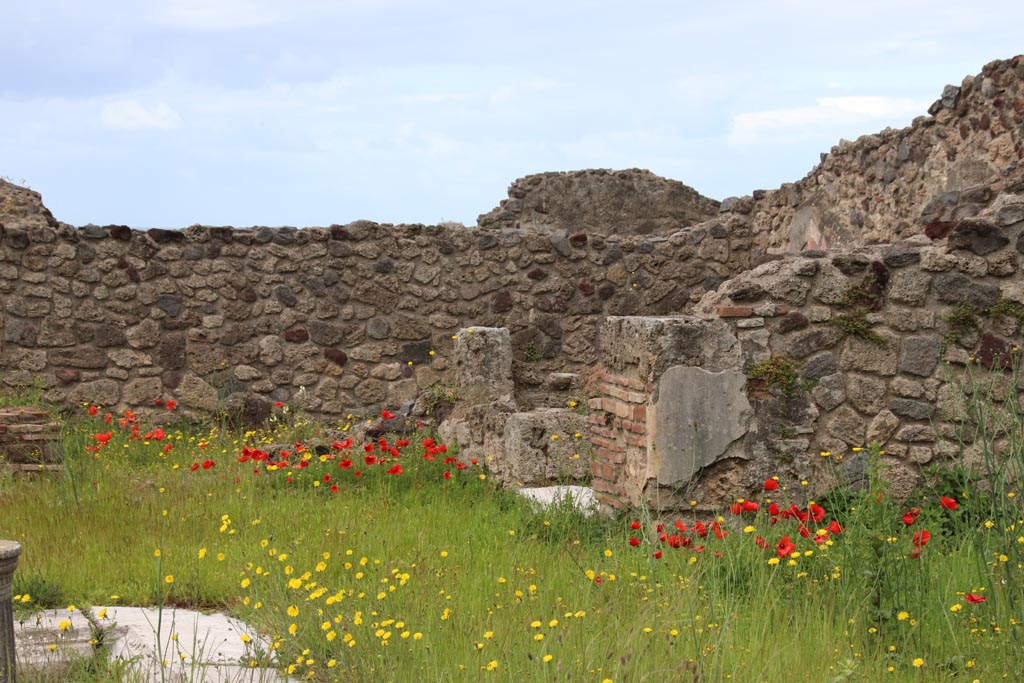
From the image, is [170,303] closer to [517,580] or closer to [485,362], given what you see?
[485,362]

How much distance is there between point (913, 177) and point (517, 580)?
6.69 metres

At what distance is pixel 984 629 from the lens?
3.95 meters

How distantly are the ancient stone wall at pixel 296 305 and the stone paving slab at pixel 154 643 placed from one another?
5.20 metres

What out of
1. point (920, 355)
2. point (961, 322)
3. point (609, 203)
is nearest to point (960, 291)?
point (961, 322)

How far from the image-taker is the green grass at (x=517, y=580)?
359 centimetres

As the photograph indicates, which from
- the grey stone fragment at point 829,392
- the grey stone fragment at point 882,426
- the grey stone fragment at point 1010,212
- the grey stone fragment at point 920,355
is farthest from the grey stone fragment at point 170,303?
the grey stone fragment at point 1010,212

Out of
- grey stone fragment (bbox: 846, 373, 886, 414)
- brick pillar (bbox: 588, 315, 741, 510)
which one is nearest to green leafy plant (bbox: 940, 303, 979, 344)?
grey stone fragment (bbox: 846, 373, 886, 414)

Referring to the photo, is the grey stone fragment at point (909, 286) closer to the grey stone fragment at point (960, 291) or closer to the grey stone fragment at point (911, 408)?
the grey stone fragment at point (960, 291)

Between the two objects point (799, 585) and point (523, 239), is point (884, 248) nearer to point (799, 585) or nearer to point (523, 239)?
point (799, 585)

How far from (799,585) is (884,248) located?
2.38 meters

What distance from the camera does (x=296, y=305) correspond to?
32.3 ft

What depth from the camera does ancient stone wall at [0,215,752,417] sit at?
953 cm

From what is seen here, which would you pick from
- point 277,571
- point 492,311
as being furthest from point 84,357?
point 277,571

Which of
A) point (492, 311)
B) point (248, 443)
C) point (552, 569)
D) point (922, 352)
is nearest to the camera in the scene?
point (552, 569)
